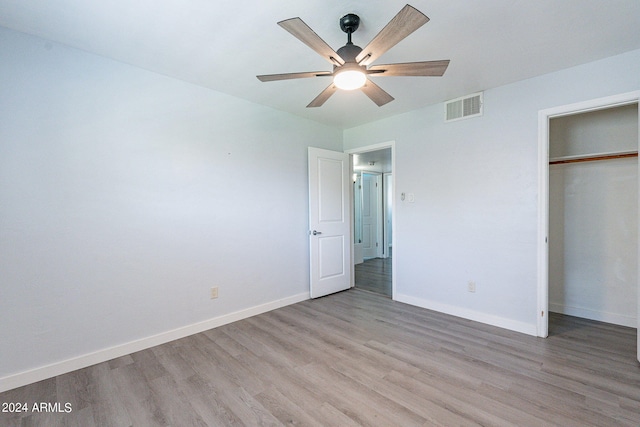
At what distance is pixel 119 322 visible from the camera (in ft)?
8.02

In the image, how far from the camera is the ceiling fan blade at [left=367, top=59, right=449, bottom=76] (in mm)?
1763

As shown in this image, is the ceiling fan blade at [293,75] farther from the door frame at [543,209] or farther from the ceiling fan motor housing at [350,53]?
the door frame at [543,209]

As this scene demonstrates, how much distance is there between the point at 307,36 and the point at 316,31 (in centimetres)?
59

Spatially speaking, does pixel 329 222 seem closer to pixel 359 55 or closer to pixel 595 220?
pixel 359 55

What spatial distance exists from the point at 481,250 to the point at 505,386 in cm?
146

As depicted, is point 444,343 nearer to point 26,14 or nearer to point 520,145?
point 520,145

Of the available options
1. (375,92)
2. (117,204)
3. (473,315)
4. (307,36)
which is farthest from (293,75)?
(473,315)

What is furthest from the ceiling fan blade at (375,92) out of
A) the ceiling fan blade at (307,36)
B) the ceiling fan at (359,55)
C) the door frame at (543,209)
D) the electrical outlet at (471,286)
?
the electrical outlet at (471,286)

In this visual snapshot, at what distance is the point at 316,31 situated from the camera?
2.01 metres

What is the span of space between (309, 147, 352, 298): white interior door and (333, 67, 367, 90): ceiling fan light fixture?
195cm

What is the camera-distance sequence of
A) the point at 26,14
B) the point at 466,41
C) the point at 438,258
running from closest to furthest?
the point at 26,14, the point at 466,41, the point at 438,258

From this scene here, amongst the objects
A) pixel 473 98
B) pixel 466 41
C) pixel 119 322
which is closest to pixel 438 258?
pixel 473 98

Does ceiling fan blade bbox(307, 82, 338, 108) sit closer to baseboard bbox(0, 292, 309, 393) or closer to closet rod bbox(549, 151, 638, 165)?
baseboard bbox(0, 292, 309, 393)

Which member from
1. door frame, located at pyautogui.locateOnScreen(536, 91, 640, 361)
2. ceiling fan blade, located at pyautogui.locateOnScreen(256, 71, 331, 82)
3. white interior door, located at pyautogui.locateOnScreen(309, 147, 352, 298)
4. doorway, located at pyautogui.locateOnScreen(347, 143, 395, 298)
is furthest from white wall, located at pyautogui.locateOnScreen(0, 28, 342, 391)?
doorway, located at pyautogui.locateOnScreen(347, 143, 395, 298)
